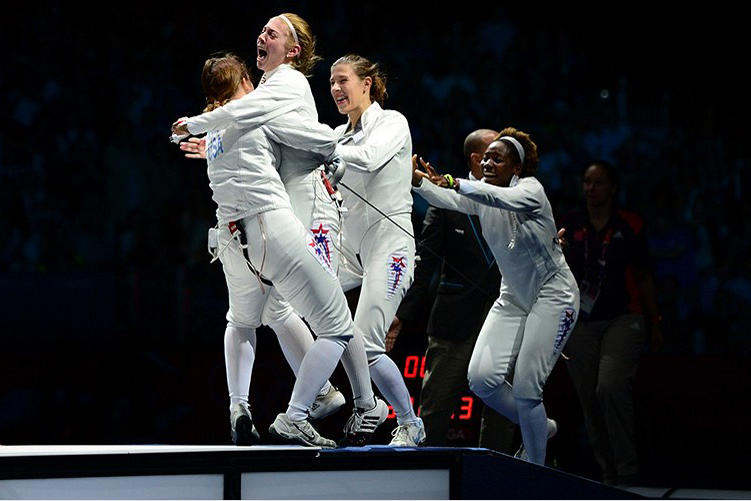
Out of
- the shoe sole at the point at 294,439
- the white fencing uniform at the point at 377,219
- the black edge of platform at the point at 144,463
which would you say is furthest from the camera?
the white fencing uniform at the point at 377,219

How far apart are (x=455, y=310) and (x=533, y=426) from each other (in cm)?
88

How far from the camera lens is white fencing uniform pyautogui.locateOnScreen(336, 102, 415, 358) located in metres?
3.79

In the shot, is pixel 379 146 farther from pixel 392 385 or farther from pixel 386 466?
pixel 386 466

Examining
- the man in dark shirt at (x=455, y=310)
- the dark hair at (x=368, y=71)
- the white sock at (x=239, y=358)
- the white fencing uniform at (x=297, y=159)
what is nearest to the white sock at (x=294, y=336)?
the white fencing uniform at (x=297, y=159)

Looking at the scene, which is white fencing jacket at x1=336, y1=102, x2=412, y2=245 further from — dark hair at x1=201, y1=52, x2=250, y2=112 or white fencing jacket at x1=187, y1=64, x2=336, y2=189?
dark hair at x1=201, y1=52, x2=250, y2=112

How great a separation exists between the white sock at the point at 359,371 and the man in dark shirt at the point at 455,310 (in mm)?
1071

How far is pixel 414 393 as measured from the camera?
5184 millimetres

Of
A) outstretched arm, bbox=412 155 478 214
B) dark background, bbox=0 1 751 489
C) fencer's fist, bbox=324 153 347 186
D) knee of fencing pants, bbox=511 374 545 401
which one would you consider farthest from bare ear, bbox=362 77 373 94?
dark background, bbox=0 1 751 489

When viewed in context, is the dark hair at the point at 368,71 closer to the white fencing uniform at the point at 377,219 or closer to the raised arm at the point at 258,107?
the white fencing uniform at the point at 377,219

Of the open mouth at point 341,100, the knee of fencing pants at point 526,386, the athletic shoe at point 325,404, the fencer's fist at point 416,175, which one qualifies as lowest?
the athletic shoe at point 325,404

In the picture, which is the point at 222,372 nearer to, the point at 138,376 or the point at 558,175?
the point at 138,376

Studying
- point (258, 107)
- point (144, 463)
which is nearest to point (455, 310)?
point (258, 107)

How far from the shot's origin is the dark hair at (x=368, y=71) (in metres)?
4.00

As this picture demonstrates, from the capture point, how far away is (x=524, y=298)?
159 inches
